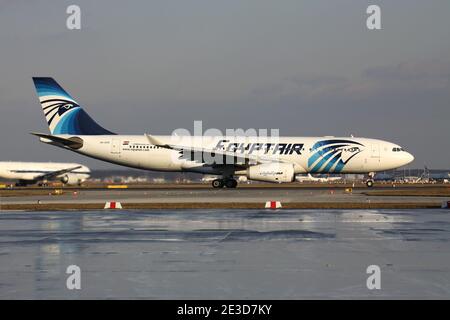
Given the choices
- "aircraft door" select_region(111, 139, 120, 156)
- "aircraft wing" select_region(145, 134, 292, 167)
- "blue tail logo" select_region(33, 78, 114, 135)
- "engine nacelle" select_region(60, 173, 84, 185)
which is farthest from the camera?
"engine nacelle" select_region(60, 173, 84, 185)

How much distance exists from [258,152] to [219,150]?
3630 millimetres

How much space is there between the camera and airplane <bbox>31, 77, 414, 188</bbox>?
5953 cm

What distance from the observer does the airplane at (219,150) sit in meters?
59.5

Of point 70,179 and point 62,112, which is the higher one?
point 62,112

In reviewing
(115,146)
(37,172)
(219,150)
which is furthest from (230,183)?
(37,172)

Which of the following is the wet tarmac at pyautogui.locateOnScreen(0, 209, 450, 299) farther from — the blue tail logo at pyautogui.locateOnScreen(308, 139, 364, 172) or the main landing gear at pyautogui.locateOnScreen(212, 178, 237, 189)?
the main landing gear at pyautogui.locateOnScreen(212, 178, 237, 189)

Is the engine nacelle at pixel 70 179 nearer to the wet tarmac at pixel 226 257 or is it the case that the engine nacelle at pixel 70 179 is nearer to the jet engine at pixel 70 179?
the jet engine at pixel 70 179

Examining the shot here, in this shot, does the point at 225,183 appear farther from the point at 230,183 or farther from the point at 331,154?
the point at 331,154

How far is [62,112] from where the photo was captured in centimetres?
6309

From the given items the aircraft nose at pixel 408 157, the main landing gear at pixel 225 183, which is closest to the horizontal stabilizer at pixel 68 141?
the main landing gear at pixel 225 183

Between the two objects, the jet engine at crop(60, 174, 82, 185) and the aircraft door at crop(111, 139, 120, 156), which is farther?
the jet engine at crop(60, 174, 82, 185)

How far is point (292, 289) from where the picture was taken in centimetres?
1063

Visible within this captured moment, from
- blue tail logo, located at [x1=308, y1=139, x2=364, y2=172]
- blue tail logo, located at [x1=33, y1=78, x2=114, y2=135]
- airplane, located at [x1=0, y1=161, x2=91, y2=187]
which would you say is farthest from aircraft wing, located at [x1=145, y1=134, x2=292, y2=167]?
airplane, located at [x1=0, y1=161, x2=91, y2=187]
